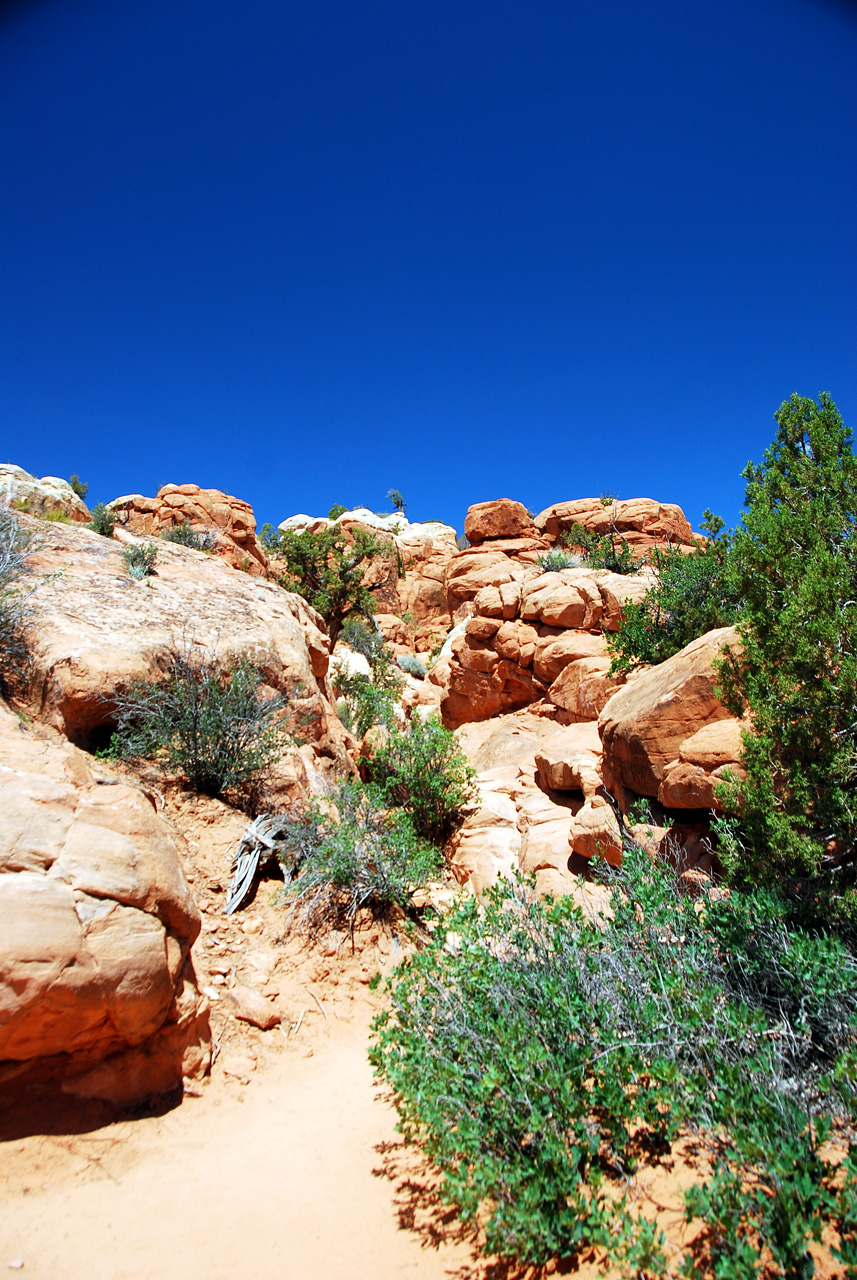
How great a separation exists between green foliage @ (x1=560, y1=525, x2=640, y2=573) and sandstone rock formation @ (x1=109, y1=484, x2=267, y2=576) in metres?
10.9

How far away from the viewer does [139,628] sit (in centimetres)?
805

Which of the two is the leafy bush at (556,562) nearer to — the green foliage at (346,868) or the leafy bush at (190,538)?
the leafy bush at (190,538)

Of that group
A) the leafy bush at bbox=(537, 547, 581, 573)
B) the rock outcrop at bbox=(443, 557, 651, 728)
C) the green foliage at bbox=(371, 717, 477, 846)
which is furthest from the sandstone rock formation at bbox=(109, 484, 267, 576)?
the green foliage at bbox=(371, 717, 477, 846)

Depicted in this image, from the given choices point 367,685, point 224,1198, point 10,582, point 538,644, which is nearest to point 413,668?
point 367,685

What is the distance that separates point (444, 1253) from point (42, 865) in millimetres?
3176

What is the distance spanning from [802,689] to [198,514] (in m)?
20.2

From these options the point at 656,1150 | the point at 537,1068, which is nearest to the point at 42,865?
the point at 537,1068

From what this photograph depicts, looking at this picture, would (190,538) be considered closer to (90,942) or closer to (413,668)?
(413,668)

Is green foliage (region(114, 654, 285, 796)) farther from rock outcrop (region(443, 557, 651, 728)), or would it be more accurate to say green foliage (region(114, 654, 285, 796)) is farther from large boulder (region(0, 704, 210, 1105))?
rock outcrop (region(443, 557, 651, 728))

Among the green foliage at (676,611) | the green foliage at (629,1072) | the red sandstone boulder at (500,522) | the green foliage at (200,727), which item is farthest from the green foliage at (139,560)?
the red sandstone boulder at (500,522)

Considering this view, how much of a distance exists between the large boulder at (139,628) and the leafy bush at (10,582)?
0.57 ft

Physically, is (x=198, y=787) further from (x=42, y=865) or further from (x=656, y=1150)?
(x=656, y=1150)

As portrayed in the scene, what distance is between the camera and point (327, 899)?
6422 mm

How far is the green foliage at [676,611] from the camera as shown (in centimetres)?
1046
